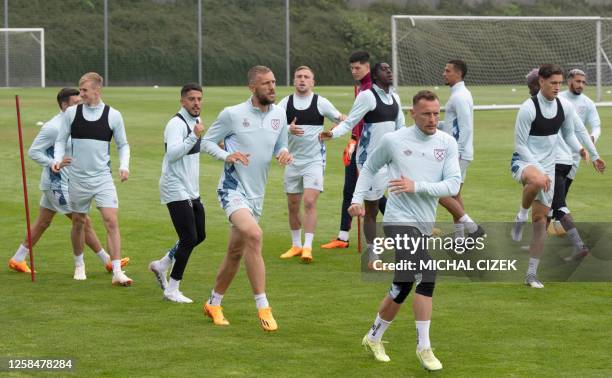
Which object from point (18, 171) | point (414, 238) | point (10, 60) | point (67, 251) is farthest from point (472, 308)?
point (10, 60)

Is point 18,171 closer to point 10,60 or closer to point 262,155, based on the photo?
point 262,155

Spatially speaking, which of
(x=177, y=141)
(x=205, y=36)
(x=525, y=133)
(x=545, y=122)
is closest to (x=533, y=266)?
(x=525, y=133)

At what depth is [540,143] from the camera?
11.8 m

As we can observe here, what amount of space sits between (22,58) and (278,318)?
5095 cm

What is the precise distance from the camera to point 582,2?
232 ft

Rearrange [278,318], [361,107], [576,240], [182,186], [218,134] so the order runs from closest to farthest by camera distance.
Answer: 1. [218,134]
2. [278,318]
3. [182,186]
4. [361,107]
5. [576,240]

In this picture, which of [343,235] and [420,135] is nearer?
[420,135]

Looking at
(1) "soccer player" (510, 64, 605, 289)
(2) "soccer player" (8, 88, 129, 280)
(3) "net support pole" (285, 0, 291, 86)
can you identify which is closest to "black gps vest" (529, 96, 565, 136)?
(1) "soccer player" (510, 64, 605, 289)

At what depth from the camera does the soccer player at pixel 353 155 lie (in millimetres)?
13930

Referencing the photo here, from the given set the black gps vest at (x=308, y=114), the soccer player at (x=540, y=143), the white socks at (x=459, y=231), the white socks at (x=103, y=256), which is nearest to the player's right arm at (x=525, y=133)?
the soccer player at (x=540, y=143)

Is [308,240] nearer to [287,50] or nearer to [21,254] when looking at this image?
[21,254]

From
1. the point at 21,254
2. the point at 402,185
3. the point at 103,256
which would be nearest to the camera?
the point at 402,185

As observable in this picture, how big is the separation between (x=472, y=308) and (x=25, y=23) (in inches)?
2216

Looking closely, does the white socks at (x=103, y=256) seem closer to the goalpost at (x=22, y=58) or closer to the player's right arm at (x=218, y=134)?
the player's right arm at (x=218, y=134)
